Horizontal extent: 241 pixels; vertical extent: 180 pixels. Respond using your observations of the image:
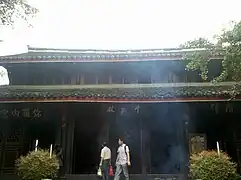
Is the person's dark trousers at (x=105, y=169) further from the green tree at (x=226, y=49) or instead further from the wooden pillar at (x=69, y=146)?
the green tree at (x=226, y=49)

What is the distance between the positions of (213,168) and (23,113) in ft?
24.4

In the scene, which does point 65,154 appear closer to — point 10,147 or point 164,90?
→ point 10,147

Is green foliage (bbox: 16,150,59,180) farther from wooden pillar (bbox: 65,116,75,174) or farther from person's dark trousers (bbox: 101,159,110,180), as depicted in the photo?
person's dark trousers (bbox: 101,159,110,180)

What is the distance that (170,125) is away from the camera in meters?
13.9

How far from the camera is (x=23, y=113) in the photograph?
1292cm

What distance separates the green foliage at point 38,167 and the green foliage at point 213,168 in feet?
15.0

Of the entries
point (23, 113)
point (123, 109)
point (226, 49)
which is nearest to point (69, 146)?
point (23, 113)

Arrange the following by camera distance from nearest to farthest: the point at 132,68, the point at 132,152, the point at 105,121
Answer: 1. the point at 105,121
2. the point at 132,152
3. the point at 132,68

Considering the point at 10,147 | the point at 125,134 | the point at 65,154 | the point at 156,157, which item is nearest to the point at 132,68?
the point at 125,134

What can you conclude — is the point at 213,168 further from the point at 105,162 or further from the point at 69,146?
the point at 69,146

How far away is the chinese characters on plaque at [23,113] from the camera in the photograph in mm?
12852

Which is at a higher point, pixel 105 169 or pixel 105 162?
pixel 105 162

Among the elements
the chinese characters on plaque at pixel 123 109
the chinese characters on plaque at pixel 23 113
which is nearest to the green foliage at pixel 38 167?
the chinese characters on plaque at pixel 23 113

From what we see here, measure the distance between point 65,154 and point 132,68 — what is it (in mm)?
5475
